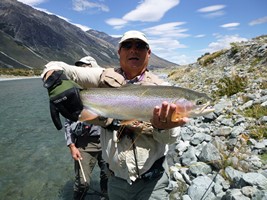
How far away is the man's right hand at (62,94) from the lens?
9.92 feet

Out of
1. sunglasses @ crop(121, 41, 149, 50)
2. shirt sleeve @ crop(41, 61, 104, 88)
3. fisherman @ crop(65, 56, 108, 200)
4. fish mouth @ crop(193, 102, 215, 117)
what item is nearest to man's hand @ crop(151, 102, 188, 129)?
fish mouth @ crop(193, 102, 215, 117)

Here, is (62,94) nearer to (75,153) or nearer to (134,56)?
(134,56)

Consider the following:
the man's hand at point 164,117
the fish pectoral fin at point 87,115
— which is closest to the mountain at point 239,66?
the man's hand at point 164,117

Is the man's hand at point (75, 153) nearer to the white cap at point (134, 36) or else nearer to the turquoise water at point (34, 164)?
the turquoise water at point (34, 164)

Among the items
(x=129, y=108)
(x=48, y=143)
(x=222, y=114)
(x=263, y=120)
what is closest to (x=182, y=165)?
(x=263, y=120)

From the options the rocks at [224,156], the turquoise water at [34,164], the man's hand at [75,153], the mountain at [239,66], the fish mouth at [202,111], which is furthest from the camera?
the mountain at [239,66]

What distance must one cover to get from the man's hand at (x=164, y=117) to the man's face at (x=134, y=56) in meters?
0.69

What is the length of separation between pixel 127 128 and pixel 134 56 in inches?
32.8

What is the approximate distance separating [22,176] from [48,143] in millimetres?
3465

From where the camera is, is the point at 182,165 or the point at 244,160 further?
the point at 182,165

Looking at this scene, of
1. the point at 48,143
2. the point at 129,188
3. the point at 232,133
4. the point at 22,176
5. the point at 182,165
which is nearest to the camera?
the point at 129,188

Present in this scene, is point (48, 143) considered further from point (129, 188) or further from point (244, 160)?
point (129, 188)

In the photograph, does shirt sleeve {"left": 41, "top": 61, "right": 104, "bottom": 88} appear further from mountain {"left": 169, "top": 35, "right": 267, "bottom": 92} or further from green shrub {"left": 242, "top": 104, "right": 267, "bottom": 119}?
mountain {"left": 169, "top": 35, "right": 267, "bottom": 92}

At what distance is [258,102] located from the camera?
9.08 meters
